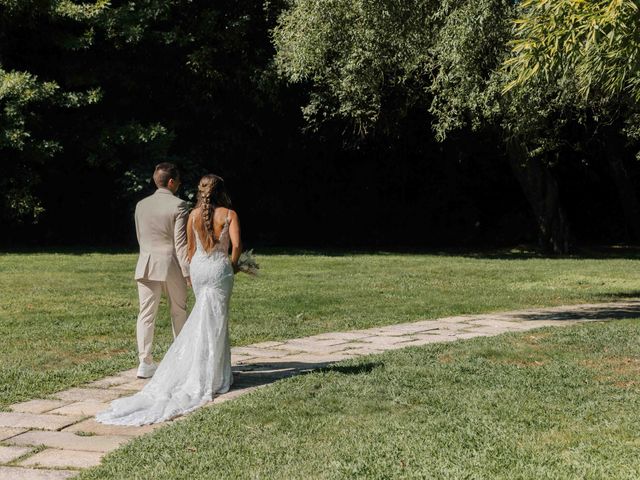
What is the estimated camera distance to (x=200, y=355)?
23.9ft

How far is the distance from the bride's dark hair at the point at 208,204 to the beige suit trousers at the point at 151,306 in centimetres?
64

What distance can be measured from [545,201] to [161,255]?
65.7ft

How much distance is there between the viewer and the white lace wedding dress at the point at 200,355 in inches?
269

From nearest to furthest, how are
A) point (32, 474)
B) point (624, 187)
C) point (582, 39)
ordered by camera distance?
point (32, 474) < point (582, 39) < point (624, 187)

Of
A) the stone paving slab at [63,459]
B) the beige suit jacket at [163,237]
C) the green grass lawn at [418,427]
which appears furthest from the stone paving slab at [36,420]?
the beige suit jacket at [163,237]

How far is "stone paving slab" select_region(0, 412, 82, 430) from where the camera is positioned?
20.7ft

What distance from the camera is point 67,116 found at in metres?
24.9

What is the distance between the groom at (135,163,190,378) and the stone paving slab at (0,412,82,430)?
1486 mm

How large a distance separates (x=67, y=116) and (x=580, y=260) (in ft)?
46.2

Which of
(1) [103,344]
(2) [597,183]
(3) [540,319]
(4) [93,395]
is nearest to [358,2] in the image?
(3) [540,319]

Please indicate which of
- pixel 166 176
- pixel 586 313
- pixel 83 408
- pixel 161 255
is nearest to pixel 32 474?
pixel 83 408

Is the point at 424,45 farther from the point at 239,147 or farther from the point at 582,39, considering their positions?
the point at 239,147

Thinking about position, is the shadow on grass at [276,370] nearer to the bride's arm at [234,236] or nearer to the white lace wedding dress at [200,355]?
the white lace wedding dress at [200,355]

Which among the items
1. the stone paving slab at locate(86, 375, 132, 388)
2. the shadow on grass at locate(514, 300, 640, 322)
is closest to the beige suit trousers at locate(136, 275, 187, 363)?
the stone paving slab at locate(86, 375, 132, 388)
